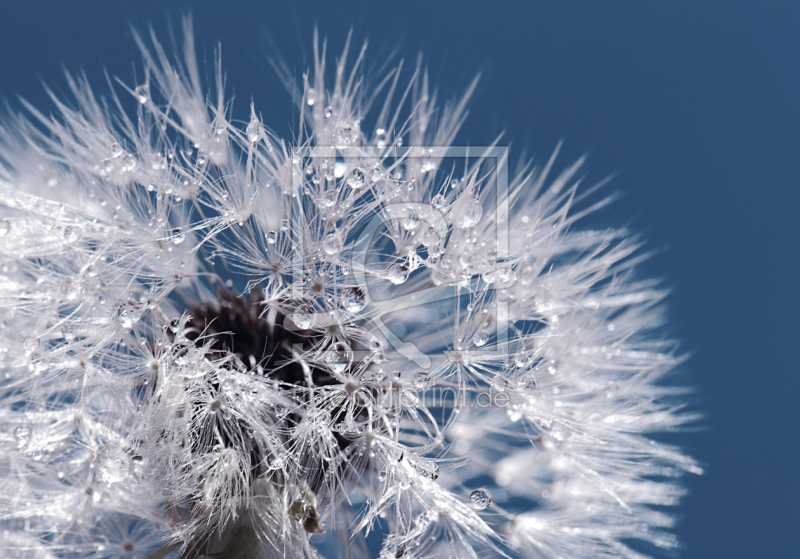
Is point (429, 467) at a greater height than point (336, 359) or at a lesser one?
lesser

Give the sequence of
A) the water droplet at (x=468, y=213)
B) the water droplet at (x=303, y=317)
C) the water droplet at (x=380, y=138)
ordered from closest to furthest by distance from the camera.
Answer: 1. the water droplet at (x=303, y=317)
2. the water droplet at (x=468, y=213)
3. the water droplet at (x=380, y=138)

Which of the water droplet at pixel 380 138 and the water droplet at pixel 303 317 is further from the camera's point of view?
the water droplet at pixel 380 138

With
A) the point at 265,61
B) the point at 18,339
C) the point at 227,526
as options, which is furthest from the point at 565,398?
the point at 265,61

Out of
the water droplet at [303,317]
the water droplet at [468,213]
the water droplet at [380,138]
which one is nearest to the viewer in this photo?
the water droplet at [303,317]

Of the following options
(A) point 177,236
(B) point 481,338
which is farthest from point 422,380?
(A) point 177,236

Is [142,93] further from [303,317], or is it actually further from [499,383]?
[499,383]

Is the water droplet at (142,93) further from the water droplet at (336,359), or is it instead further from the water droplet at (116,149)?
the water droplet at (336,359)

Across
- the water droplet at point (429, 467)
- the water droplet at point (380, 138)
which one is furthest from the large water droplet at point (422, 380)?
the water droplet at point (380, 138)

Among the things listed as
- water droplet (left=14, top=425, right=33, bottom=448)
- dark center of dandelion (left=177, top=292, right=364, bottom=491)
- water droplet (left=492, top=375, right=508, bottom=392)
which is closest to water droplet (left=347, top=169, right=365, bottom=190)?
dark center of dandelion (left=177, top=292, right=364, bottom=491)
